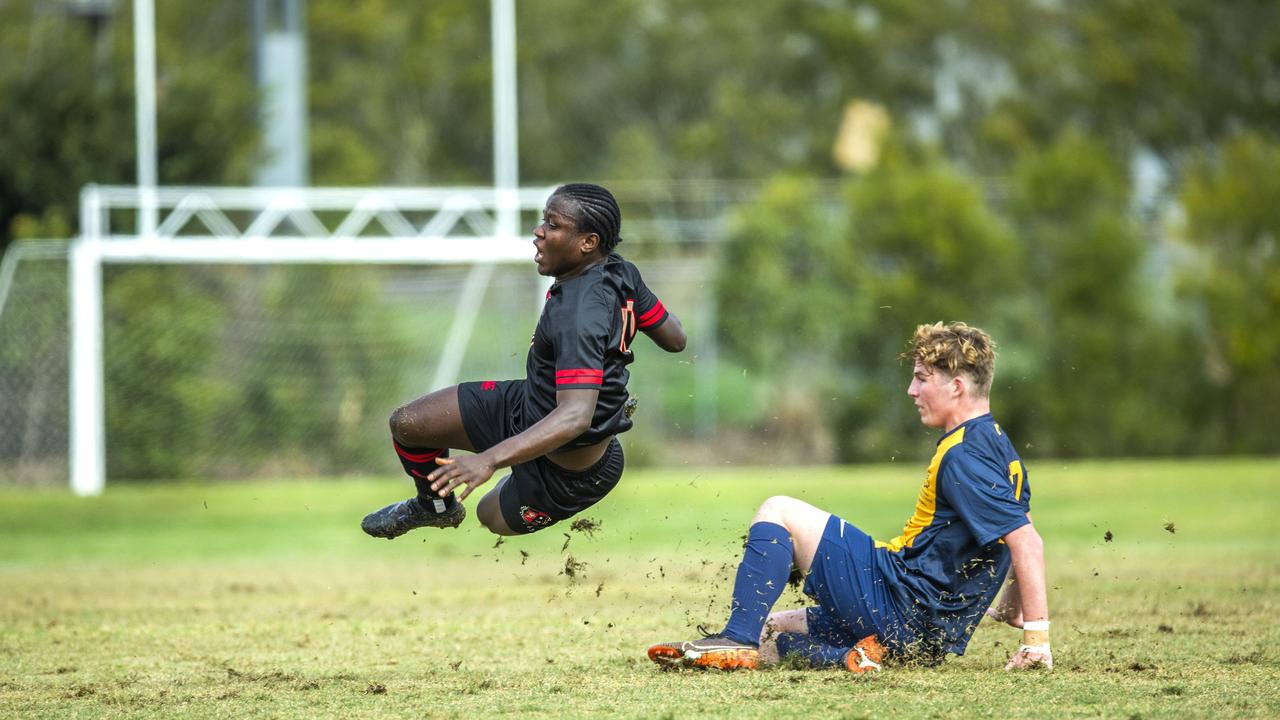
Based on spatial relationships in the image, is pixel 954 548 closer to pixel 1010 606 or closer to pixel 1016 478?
pixel 1016 478

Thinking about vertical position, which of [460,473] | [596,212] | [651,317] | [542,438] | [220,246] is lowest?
[460,473]

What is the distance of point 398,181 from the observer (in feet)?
152

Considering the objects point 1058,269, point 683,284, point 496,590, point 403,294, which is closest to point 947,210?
point 1058,269

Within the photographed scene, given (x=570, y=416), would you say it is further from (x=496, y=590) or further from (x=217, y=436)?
(x=217, y=436)

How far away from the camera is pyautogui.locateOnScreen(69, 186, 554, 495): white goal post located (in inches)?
846

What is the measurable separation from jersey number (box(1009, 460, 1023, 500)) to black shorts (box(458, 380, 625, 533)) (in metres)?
1.62

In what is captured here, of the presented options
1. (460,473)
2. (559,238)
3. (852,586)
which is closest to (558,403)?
(460,473)

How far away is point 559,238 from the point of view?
671cm

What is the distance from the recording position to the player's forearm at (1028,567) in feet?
21.0

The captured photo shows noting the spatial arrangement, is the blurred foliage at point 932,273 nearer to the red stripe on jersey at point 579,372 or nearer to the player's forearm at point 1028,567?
the player's forearm at point 1028,567

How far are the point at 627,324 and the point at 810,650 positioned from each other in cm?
159

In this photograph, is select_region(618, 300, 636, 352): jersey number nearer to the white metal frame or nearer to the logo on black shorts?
the logo on black shorts

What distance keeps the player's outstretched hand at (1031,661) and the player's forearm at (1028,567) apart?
0.22 metres

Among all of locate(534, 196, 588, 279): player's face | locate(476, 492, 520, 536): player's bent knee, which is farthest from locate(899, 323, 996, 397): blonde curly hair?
locate(476, 492, 520, 536): player's bent knee
